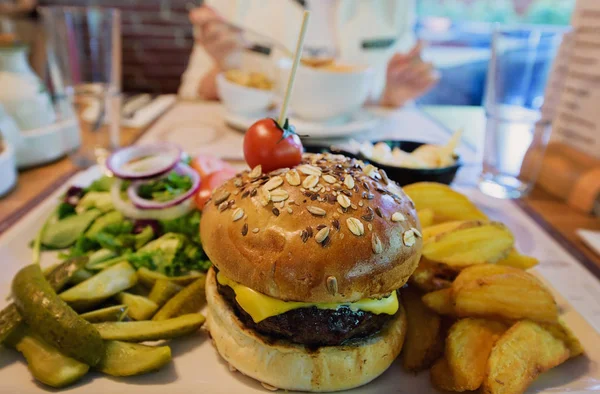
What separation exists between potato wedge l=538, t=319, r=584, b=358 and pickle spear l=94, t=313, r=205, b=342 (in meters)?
1.06

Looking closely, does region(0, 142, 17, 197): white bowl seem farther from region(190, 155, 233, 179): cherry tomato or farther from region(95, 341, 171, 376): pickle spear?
region(95, 341, 171, 376): pickle spear

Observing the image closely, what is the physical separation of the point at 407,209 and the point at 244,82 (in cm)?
226

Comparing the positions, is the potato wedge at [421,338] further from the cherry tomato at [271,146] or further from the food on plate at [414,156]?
the food on plate at [414,156]

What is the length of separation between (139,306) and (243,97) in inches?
82.7

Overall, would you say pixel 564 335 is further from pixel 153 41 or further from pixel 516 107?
pixel 153 41

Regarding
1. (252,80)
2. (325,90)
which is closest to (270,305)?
(325,90)

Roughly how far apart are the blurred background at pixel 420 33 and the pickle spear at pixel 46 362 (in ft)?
16.6

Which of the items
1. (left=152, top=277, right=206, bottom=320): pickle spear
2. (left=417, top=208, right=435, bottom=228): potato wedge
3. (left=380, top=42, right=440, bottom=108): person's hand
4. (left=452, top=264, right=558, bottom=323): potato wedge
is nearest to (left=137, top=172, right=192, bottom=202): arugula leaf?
(left=152, top=277, right=206, bottom=320): pickle spear

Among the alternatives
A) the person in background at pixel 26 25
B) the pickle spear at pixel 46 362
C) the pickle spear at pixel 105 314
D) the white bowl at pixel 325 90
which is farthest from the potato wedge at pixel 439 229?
the person in background at pixel 26 25

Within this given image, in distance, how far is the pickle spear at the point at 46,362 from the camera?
1.16m

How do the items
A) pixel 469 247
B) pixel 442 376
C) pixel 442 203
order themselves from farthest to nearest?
pixel 442 203
pixel 469 247
pixel 442 376

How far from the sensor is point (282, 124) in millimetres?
1393

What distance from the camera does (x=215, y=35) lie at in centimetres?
404

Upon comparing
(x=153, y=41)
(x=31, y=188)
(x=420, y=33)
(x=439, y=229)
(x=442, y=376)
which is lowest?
(x=31, y=188)
